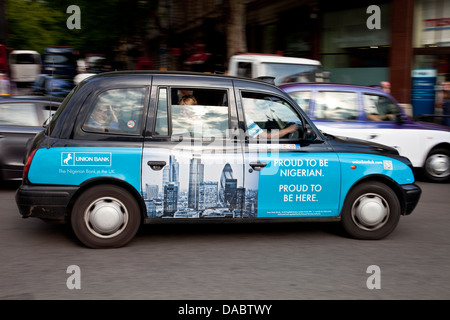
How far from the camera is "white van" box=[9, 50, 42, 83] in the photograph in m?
28.5

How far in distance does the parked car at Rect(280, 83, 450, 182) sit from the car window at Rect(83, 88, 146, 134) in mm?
4370

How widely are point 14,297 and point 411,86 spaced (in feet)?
50.0

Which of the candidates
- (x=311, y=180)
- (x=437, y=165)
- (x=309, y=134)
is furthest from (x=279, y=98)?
(x=437, y=165)

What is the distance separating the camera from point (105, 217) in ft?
17.7

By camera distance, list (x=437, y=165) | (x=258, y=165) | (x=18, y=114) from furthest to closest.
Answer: (x=437, y=165) → (x=18, y=114) → (x=258, y=165)

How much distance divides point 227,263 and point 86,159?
1.66m

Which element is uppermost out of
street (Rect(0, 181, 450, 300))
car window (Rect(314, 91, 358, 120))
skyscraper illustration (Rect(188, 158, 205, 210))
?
car window (Rect(314, 91, 358, 120))

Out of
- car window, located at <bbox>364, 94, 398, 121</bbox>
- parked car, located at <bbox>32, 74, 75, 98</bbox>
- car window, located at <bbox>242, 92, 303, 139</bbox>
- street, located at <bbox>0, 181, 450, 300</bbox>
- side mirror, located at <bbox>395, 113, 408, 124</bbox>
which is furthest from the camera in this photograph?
parked car, located at <bbox>32, 74, 75, 98</bbox>

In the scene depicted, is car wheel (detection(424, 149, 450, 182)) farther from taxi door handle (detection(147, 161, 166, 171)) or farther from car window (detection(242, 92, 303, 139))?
taxi door handle (detection(147, 161, 166, 171))

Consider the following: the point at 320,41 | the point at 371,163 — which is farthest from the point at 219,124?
the point at 320,41

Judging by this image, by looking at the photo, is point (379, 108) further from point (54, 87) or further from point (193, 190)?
point (54, 87)

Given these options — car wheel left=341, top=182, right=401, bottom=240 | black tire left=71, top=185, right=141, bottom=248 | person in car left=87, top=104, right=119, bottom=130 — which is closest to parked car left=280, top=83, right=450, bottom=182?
car wheel left=341, top=182, right=401, bottom=240

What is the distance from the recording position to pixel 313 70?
42.2 ft

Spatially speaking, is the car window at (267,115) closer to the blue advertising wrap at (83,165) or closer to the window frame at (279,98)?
the window frame at (279,98)
